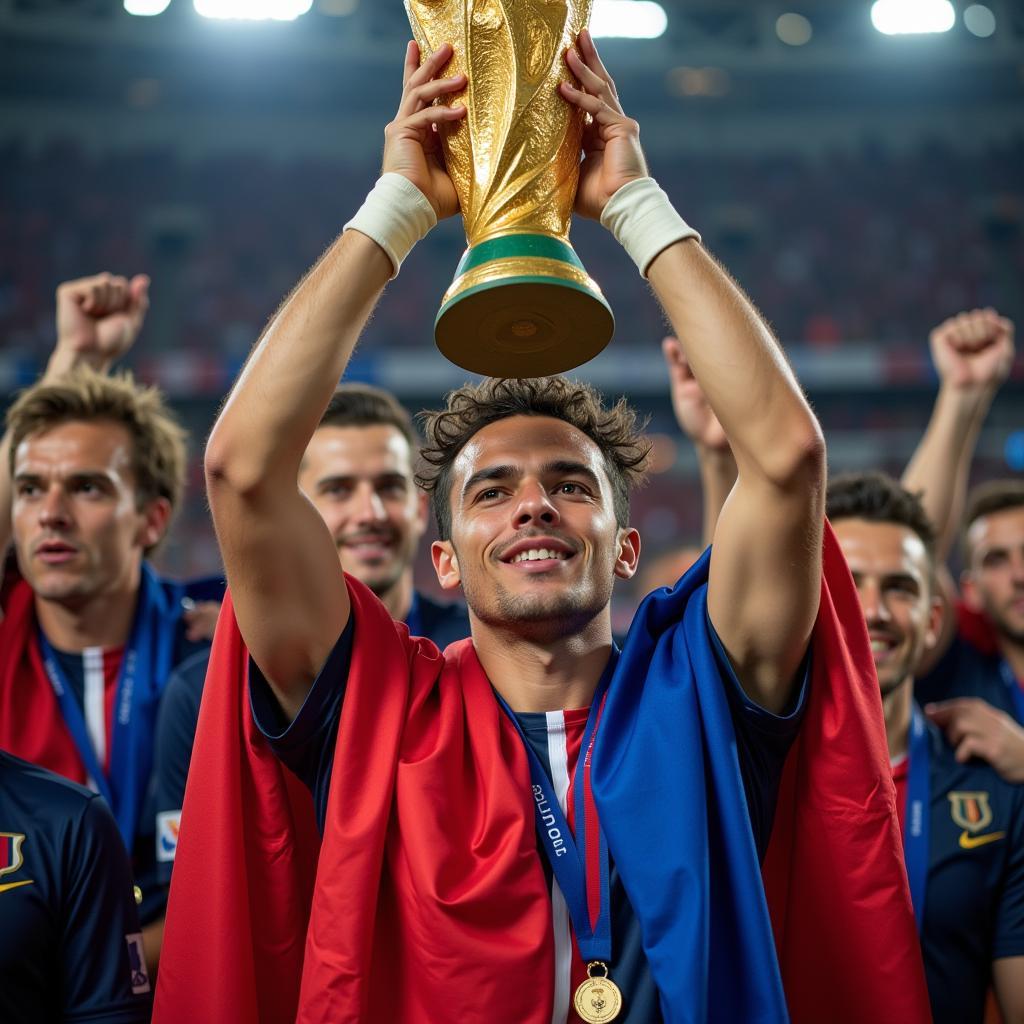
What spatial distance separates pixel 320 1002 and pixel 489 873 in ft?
1.03

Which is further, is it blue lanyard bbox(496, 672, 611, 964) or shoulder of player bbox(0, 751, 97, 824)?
shoulder of player bbox(0, 751, 97, 824)

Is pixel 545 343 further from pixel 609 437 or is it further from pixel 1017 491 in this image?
pixel 1017 491

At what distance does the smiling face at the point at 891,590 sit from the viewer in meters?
2.71

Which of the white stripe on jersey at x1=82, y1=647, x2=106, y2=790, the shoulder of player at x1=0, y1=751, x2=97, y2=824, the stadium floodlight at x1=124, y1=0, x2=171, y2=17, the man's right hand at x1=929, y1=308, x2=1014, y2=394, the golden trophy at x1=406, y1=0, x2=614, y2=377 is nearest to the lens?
the golden trophy at x1=406, y1=0, x2=614, y2=377

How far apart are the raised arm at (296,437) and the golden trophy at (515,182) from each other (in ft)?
0.17

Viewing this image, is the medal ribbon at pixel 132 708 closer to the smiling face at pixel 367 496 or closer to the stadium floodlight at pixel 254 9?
the smiling face at pixel 367 496

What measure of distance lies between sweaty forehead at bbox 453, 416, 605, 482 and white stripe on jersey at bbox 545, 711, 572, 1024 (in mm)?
450

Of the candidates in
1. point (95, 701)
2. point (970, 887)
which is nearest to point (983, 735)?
point (970, 887)

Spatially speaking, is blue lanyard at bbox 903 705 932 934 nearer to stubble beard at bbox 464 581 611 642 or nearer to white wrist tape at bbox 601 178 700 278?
stubble beard at bbox 464 581 611 642

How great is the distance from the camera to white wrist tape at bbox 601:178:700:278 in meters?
1.88

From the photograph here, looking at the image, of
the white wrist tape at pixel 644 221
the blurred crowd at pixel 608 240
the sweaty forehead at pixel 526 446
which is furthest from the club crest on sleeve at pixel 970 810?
the blurred crowd at pixel 608 240

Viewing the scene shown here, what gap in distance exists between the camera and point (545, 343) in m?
1.95

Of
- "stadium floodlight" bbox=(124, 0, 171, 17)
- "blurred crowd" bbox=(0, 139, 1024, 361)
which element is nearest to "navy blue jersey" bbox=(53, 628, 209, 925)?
"stadium floodlight" bbox=(124, 0, 171, 17)

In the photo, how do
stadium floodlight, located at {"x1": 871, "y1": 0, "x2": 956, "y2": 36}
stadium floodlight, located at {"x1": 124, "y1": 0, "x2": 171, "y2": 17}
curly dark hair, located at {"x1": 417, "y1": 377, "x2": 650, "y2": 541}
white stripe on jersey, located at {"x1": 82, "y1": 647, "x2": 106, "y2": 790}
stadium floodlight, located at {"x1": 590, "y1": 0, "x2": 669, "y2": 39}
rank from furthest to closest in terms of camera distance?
stadium floodlight, located at {"x1": 590, "y1": 0, "x2": 669, "y2": 39} < stadium floodlight, located at {"x1": 871, "y1": 0, "x2": 956, "y2": 36} < stadium floodlight, located at {"x1": 124, "y1": 0, "x2": 171, "y2": 17} < white stripe on jersey, located at {"x1": 82, "y1": 647, "x2": 106, "y2": 790} < curly dark hair, located at {"x1": 417, "y1": 377, "x2": 650, "y2": 541}
